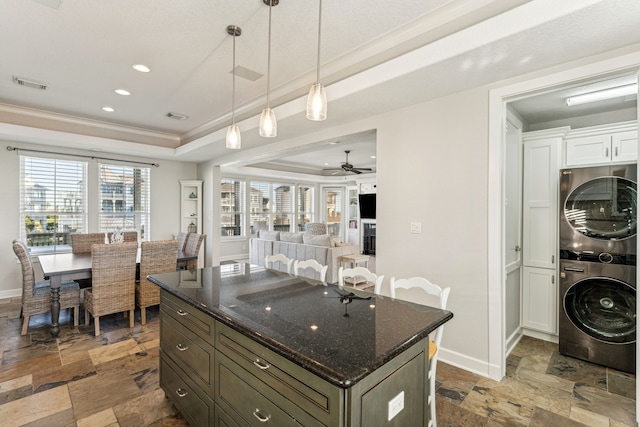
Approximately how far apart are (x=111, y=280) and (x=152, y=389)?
1.62 metres

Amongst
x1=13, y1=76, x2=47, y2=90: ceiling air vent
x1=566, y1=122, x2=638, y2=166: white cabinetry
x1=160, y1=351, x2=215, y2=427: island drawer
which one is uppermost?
x1=13, y1=76, x2=47, y2=90: ceiling air vent

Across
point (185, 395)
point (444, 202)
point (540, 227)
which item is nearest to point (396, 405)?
point (185, 395)

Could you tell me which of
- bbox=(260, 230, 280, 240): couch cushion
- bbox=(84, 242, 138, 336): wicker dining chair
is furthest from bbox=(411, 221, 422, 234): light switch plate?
bbox=(260, 230, 280, 240): couch cushion

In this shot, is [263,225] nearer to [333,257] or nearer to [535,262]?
[333,257]

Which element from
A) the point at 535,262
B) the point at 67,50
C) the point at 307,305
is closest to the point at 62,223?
the point at 67,50

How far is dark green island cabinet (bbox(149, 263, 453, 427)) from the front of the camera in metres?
1.07

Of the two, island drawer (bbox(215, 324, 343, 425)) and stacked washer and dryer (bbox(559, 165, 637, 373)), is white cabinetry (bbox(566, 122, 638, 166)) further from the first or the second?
island drawer (bbox(215, 324, 343, 425))

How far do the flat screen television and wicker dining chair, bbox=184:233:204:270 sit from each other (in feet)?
20.0

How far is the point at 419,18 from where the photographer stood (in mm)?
2342

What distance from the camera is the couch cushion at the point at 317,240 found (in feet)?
Result: 19.1

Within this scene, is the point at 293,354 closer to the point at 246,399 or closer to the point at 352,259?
the point at 246,399

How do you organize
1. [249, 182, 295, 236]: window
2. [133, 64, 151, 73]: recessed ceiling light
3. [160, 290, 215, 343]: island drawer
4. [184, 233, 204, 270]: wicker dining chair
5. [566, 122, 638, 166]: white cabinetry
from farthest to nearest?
[249, 182, 295, 236]: window < [184, 233, 204, 270]: wicker dining chair < [133, 64, 151, 73]: recessed ceiling light < [566, 122, 638, 166]: white cabinetry < [160, 290, 215, 343]: island drawer

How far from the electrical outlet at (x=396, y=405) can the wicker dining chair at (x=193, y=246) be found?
3987 millimetres

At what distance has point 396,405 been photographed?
1.23 m
